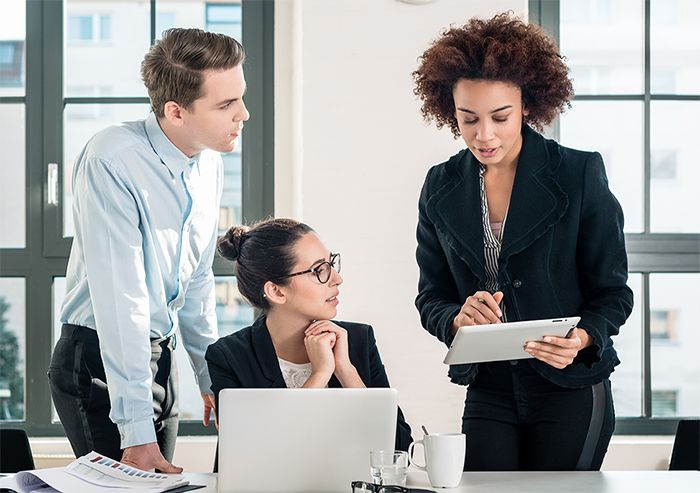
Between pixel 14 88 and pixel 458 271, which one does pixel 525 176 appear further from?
pixel 14 88

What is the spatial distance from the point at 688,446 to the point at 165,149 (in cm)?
174

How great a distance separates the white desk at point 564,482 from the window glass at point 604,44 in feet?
7.87

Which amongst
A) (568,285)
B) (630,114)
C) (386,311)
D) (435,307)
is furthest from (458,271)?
(630,114)

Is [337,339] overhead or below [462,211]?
A: below

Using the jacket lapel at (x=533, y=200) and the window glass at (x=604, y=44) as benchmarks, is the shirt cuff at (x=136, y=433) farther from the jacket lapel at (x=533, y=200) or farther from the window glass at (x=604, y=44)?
the window glass at (x=604, y=44)

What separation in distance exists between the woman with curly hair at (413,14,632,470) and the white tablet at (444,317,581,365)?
4 cm

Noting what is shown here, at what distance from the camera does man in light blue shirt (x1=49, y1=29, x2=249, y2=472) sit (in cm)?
204

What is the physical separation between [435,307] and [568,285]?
1.07 feet

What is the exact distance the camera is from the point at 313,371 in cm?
227

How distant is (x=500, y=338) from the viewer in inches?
75.2

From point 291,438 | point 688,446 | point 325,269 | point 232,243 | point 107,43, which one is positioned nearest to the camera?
point 291,438

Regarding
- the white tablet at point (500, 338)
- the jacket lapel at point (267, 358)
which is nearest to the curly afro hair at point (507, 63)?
the white tablet at point (500, 338)

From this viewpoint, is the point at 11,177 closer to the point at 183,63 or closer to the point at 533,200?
the point at 183,63

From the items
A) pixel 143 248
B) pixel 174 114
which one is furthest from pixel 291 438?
pixel 174 114
